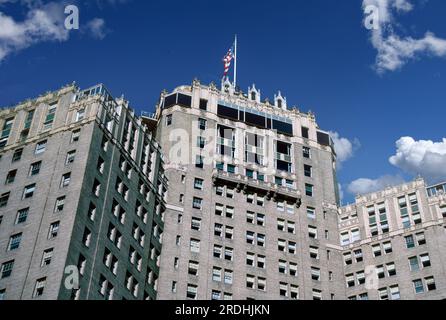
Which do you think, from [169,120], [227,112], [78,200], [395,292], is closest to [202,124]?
[169,120]

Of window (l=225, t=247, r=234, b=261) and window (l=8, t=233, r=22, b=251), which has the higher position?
window (l=225, t=247, r=234, b=261)

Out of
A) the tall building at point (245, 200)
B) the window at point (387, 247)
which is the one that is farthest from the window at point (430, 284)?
the tall building at point (245, 200)

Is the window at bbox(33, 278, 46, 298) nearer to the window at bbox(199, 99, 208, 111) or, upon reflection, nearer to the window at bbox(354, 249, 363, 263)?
the window at bbox(354, 249, 363, 263)

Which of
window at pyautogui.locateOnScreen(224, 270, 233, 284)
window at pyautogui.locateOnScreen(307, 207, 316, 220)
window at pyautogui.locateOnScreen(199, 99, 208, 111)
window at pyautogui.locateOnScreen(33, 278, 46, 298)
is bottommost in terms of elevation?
window at pyautogui.locateOnScreen(33, 278, 46, 298)

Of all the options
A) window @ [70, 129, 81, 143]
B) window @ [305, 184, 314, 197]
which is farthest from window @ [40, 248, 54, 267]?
window @ [305, 184, 314, 197]

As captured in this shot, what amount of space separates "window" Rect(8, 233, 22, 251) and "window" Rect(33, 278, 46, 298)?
6.86 m

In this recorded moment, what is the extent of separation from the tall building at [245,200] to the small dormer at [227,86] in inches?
10.0

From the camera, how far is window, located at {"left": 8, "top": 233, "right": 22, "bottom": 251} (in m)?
80.7

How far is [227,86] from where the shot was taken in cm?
13212

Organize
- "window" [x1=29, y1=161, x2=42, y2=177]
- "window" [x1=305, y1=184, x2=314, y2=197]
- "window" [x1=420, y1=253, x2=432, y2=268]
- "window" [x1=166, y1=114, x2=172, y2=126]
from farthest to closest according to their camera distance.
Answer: "window" [x1=166, y1=114, x2=172, y2=126], "window" [x1=305, y1=184, x2=314, y2=197], "window" [x1=420, y1=253, x2=432, y2=268], "window" [x1=29, y1=161, x2=42, y2=177]

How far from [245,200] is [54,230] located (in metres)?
40.4

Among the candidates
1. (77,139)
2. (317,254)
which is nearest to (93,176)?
(77,139)

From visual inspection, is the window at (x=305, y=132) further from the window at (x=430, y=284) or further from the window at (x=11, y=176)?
the window at (x=11, y=176)
